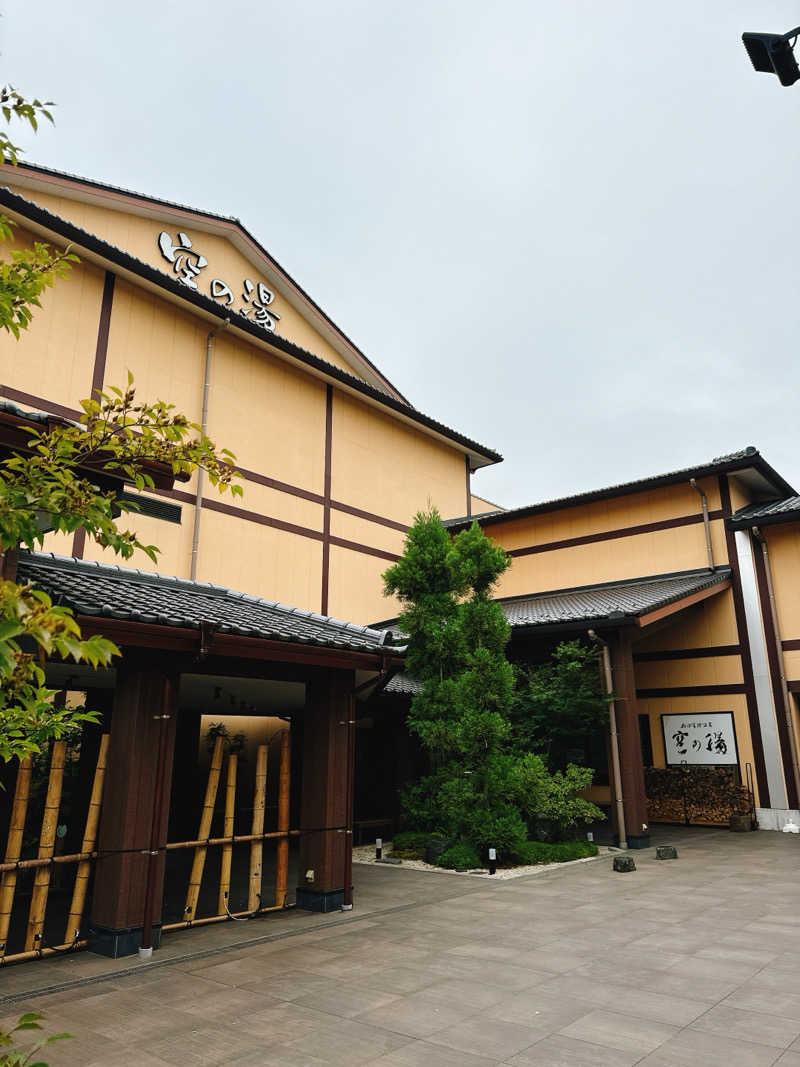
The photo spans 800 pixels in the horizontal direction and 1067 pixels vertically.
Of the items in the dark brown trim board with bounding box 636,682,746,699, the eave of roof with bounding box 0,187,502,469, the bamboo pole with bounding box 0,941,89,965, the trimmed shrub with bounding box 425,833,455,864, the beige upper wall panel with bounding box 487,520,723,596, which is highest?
the eave of roof with bounding box 0,187,502,469

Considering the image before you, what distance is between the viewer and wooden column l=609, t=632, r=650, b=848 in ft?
38.3

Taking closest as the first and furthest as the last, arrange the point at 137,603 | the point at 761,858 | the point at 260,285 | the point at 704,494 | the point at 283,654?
the point at 137,603, the point at 283,654, the point at 761,858, the point at 704,494, the point at 260,285

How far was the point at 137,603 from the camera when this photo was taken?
6.52m

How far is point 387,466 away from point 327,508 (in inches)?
99.4

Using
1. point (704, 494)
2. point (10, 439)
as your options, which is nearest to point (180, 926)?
point (10, 439)

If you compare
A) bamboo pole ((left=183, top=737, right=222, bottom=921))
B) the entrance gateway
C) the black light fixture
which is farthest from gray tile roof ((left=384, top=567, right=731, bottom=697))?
the black light fixture

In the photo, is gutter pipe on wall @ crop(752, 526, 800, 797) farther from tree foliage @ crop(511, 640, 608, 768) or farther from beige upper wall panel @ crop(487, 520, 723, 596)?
tree foliage @ crop(511, 640, 608, 768)

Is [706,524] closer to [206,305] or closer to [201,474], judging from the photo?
[201,474]

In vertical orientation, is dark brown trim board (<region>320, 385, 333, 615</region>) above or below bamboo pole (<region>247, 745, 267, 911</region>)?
above

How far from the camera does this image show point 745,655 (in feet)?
47.7

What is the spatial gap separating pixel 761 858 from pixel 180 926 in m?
8.46

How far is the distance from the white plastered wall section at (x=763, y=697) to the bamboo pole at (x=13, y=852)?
13.1 metres

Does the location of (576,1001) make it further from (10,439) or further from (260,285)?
(260,285)

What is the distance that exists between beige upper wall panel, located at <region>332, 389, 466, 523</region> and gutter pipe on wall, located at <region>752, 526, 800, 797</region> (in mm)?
7668
